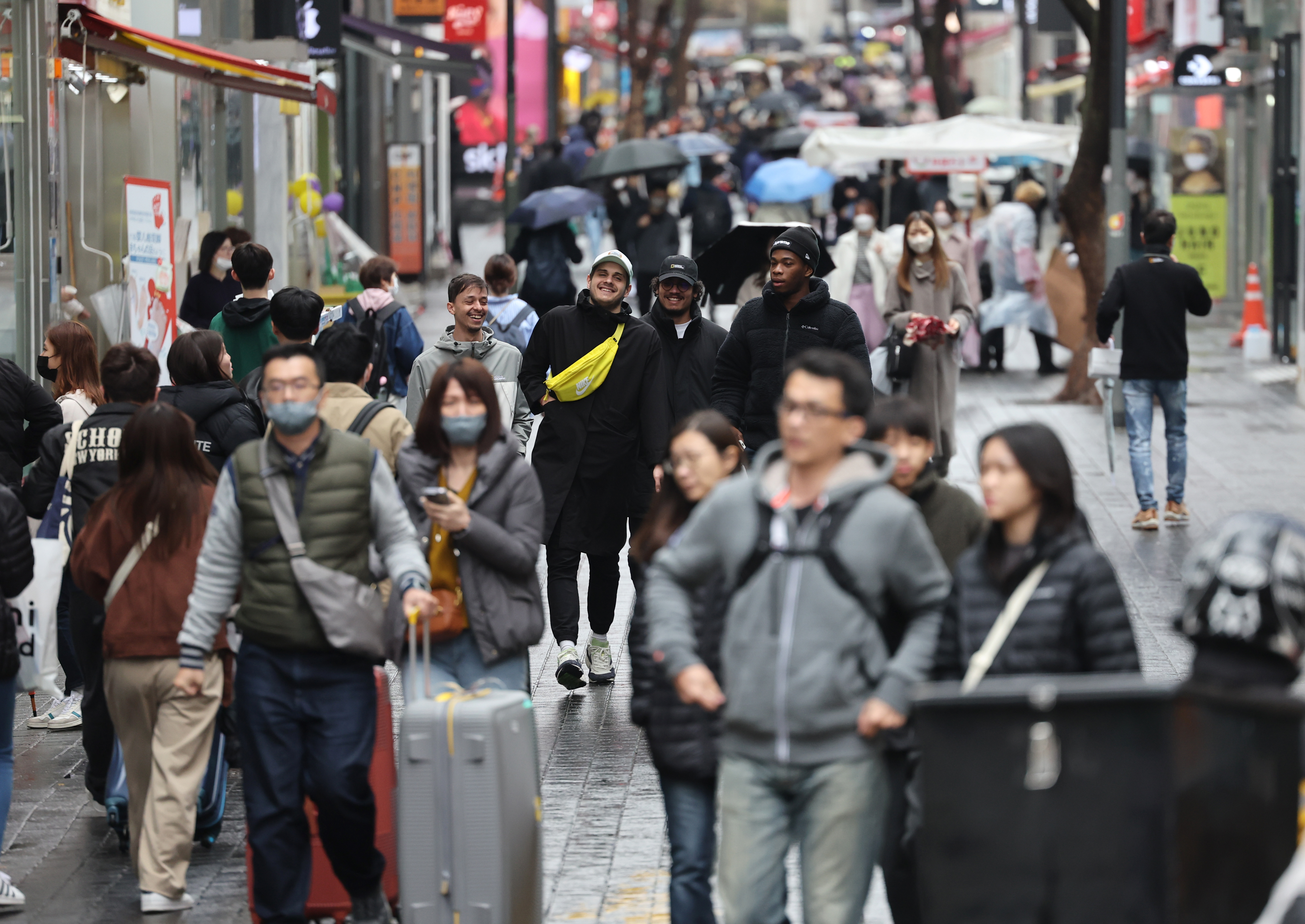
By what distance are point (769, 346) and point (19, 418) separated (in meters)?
3.22

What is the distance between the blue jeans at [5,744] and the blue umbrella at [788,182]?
17.4 metres

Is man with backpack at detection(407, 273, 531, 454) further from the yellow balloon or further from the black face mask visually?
the yellow balloon

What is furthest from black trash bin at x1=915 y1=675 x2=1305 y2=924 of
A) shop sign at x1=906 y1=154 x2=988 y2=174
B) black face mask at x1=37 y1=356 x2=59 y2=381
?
shop sign at x1=906 y1=154 x2=988 y2=174

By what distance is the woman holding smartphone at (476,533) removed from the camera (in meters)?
5.89

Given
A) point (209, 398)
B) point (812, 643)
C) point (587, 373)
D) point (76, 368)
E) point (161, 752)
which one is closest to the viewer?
point (812, 643)

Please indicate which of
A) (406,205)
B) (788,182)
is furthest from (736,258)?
(406,205)

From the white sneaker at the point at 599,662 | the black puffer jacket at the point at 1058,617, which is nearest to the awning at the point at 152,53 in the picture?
the white sneaker at the point at 599,662

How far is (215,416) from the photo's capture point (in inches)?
299

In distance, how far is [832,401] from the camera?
4637 mm

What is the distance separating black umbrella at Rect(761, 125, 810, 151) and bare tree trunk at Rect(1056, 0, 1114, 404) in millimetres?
12243

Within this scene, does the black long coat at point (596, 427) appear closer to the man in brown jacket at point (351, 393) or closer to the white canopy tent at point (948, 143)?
the man in brown jacket at point (351, 393)

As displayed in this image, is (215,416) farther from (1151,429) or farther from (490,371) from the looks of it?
(1151,429)

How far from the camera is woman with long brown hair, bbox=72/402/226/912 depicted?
6160mm

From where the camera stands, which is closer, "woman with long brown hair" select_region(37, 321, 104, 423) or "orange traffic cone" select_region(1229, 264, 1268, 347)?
"woman with long brown hair" select_region(37, 321, 104, 423)
